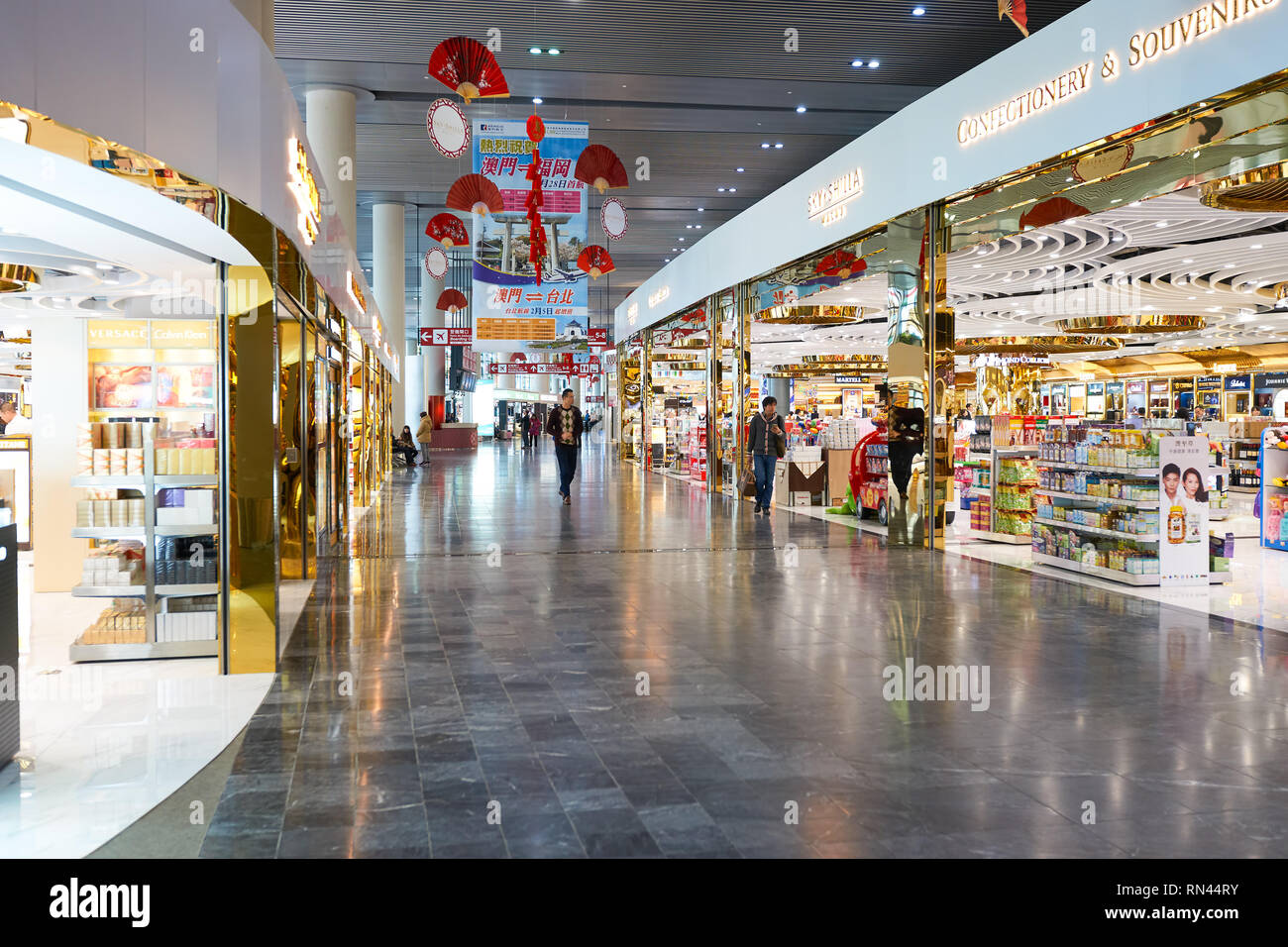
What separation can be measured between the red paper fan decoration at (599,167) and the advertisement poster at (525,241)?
2.84m

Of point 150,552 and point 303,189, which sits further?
point 303,189

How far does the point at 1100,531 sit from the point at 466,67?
625 centimetres

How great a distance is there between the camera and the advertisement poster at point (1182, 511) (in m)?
7.86

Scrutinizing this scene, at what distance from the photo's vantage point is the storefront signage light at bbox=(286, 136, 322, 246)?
5.95 metres

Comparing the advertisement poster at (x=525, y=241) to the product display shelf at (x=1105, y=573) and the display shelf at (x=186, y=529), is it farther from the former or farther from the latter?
the display shelf at (x=186, y=529)

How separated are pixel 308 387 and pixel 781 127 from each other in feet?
37.4

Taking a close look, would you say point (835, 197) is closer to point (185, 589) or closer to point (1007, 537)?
point (1007, 537)

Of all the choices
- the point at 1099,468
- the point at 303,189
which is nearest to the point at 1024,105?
the point at 1099,468

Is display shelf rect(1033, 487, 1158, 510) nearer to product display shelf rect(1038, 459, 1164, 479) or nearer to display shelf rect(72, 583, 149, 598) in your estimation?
product display shelf rect(1038, 459, 1164, 479)

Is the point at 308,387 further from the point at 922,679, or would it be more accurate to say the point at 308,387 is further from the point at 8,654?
the point at 922,679

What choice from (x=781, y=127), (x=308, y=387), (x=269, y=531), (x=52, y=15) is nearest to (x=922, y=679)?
(x=269, y=531)

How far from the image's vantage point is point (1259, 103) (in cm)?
604

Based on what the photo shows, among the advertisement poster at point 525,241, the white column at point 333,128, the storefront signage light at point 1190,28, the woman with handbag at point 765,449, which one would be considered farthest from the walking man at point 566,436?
the storefront signage light at point 1190,28

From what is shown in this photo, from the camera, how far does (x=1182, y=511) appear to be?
7.92 metres
